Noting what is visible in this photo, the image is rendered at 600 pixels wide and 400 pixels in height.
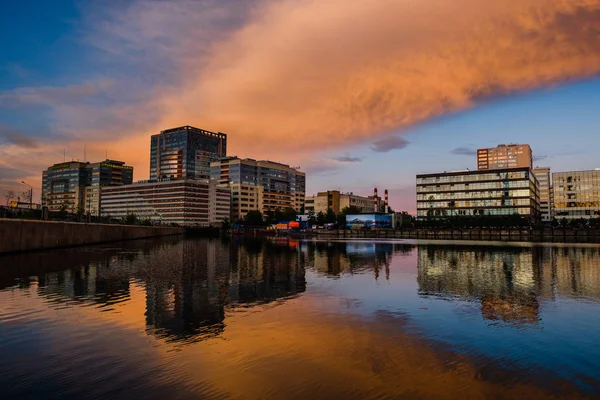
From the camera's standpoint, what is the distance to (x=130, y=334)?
695 inches

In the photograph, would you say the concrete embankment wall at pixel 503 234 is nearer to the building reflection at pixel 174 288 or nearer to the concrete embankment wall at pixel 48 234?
the concrete embankment wall at pixel 48 234

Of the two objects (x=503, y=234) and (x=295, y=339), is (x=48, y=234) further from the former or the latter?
(x=503, y=234)

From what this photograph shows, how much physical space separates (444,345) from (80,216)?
86.1m

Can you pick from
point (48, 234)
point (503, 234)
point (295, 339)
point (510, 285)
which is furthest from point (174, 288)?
point (503, 234)

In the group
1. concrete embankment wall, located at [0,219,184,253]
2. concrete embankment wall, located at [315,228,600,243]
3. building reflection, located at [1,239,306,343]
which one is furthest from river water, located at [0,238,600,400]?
concrete embankment wall, located at [315,228,600,243]

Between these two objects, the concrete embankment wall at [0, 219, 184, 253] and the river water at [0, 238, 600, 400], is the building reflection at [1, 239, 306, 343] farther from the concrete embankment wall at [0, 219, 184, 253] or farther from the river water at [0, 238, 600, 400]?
the concrete embankment wall at [0, 219, 184, 253]

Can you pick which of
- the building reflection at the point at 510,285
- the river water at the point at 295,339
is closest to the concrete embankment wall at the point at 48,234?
the river water at the point at 295,339

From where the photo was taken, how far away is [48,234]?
66.8m

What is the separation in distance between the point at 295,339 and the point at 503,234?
492 ft

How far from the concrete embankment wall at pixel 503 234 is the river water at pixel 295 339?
11981cm

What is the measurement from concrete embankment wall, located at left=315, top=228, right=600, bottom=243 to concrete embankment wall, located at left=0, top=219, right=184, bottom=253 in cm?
11519

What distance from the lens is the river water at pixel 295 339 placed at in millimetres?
12289

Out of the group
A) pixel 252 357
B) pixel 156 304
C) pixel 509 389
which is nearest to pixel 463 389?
pixel 509 389

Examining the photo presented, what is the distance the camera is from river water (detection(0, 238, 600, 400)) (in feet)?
40.3
